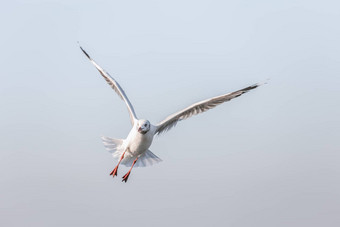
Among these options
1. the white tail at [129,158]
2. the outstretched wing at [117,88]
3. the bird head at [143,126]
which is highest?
the outstretched wing at [117,88]

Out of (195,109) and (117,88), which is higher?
(117,88)

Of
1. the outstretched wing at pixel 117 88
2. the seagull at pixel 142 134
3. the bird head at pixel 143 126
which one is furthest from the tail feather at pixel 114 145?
the bird head at pixel 143 126

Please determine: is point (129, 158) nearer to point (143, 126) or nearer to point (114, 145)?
point (114, 145)

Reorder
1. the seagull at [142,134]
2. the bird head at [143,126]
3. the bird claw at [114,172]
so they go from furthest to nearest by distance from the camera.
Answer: the bird claw at [114,172], the seagull at [142,134], the bird head at [143,126]

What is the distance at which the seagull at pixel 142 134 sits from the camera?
7.71 meters

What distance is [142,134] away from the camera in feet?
25.3

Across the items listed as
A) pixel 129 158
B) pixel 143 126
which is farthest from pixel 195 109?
pixel 129 158

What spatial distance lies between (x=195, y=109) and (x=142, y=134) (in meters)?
0.92

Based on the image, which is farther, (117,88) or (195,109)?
(117,88)

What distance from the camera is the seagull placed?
771cm

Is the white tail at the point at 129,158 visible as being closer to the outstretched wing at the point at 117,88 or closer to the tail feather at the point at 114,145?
the tail feather at the point at 114,145

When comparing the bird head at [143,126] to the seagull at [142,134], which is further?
the seagull at [142,134]

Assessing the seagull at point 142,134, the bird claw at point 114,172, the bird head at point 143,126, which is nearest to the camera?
the bird head at point 143,126

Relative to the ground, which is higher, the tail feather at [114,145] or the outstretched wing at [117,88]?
the outstretched wing at [117,88]
